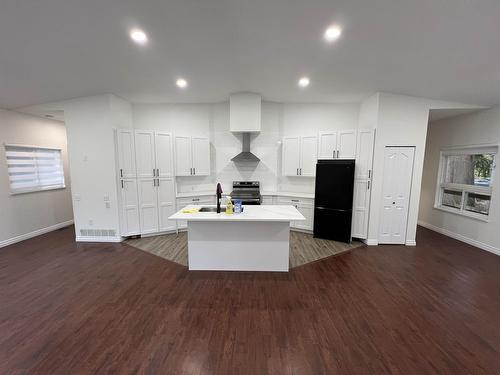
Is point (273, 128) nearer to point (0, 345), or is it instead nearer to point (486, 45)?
point (486, 45)

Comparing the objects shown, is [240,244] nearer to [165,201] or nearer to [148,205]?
[165,201]

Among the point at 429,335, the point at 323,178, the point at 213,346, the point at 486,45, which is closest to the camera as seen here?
the point at 213,346

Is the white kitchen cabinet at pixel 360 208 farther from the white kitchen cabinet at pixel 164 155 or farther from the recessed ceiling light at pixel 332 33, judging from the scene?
the white kitchen cabinet at pixel 164 155

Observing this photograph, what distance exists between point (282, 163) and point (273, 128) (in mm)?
935

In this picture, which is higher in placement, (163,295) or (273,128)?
(273,128)

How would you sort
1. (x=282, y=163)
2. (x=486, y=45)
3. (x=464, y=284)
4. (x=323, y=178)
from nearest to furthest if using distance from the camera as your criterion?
(x=486, y=45), (x=464, y=284), (x=323, y=178), (x=282, y=163)

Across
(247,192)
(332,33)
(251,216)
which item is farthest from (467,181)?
(251,216)

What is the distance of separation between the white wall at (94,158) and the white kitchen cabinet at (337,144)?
175 inches

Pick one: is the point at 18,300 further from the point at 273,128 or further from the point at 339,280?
the point at 273,128

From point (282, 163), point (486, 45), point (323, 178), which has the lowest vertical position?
point (323, 178)

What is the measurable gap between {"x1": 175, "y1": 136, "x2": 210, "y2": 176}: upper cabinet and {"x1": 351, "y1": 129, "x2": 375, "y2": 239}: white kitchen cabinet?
3443 millimetres

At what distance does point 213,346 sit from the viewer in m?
1.92

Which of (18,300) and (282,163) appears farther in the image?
(282,163)

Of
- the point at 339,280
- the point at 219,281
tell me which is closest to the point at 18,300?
the point at 219,281
